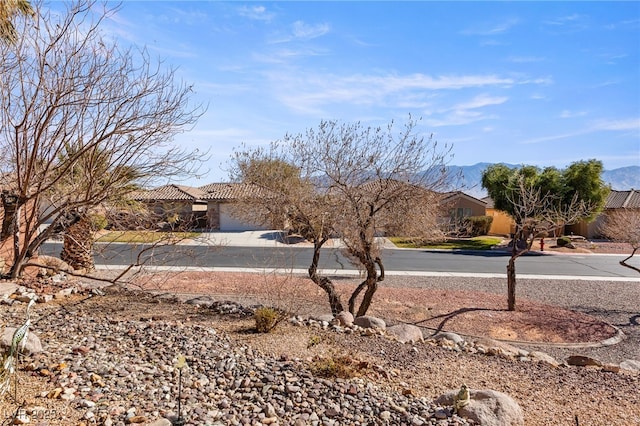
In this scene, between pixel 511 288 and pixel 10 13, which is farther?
pixel 511 288

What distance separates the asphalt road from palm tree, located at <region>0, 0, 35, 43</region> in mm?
10277

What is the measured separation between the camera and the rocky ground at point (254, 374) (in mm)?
4574

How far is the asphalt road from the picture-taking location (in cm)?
2030

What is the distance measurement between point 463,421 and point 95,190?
6679 mm

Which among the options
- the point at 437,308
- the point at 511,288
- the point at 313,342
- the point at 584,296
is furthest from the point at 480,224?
the point at 313,342

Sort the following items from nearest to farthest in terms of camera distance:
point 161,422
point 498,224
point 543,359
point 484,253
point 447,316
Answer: point 161,422 < point 543,359 < point 447,316 < point 484,253 < point 498,224

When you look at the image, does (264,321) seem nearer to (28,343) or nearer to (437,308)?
(28,343)

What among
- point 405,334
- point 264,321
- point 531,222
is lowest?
point 405,334

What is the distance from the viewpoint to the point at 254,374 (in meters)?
5.48

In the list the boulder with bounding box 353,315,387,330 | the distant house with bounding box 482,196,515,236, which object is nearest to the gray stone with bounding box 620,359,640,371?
the boulder with bounding box 353,315,387,330

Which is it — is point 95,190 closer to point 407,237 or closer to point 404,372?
point 404,372

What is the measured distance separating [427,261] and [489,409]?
63.4ft

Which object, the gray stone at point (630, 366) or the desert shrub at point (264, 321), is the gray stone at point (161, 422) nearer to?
the desert shrub at point (264, 321)

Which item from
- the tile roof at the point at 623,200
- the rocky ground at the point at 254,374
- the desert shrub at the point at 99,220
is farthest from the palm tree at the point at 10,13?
the tile roof at the point at 623,200
